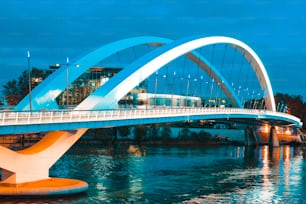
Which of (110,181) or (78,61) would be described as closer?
(110,181)

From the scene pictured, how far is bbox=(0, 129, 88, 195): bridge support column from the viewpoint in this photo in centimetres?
3128

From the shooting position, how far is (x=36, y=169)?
32594 millimetres

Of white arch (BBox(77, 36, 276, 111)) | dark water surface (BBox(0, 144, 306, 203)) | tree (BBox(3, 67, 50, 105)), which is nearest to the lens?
dark water surface (BBox(0, 144, 306, 203))

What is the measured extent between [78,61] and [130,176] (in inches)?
362

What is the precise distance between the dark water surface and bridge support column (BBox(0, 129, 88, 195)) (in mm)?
661

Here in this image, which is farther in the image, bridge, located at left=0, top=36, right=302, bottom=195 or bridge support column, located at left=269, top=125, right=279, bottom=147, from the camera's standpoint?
bridge support column, located at left=269, top=125, right=279, bottom=147

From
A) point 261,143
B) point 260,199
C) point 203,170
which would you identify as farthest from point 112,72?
point 260,199

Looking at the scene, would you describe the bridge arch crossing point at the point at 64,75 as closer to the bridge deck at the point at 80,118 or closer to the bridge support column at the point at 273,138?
the bridge deck at the point at 80,118

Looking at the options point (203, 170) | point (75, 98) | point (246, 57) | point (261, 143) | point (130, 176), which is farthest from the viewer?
point (261, 143)

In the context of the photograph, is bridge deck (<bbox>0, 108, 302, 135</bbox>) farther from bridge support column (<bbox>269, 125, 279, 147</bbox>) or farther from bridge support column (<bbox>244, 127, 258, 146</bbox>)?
bridge support column (<bbox>269, 125, 279, 147</bbox>)

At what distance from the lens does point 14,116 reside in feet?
94.7

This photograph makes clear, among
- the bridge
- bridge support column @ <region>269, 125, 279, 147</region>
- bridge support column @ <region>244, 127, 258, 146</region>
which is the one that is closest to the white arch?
the bridge

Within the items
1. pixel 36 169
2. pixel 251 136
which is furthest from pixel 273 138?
pixel 36 169

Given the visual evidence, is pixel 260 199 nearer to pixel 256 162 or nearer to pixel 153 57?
pixel 153 57
